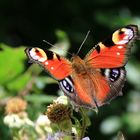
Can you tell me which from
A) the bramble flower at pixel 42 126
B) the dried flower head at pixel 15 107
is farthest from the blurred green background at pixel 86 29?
the bramble flower at pixel 42 126

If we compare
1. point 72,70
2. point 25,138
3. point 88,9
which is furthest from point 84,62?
point 88,9

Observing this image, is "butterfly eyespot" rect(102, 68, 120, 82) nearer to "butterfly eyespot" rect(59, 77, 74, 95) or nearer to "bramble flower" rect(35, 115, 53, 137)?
"butterfly eyespot" rect(59, 77, 74, 95)

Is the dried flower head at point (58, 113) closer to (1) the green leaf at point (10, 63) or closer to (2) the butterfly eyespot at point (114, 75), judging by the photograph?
(2) the butterfly eyespot at point (114, 75)

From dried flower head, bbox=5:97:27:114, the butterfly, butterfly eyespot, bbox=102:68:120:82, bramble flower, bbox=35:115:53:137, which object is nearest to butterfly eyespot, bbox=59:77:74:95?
the butterfly

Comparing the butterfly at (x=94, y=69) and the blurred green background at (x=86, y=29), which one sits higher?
the butterfly at (x=94, y=69)

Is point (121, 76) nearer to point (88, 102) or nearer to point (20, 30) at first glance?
point (88, 102)

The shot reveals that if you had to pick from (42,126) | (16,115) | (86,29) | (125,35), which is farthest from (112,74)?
(86,29)

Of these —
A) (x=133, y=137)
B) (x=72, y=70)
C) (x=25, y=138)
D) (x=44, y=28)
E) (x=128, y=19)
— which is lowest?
(x=133, y=137)
